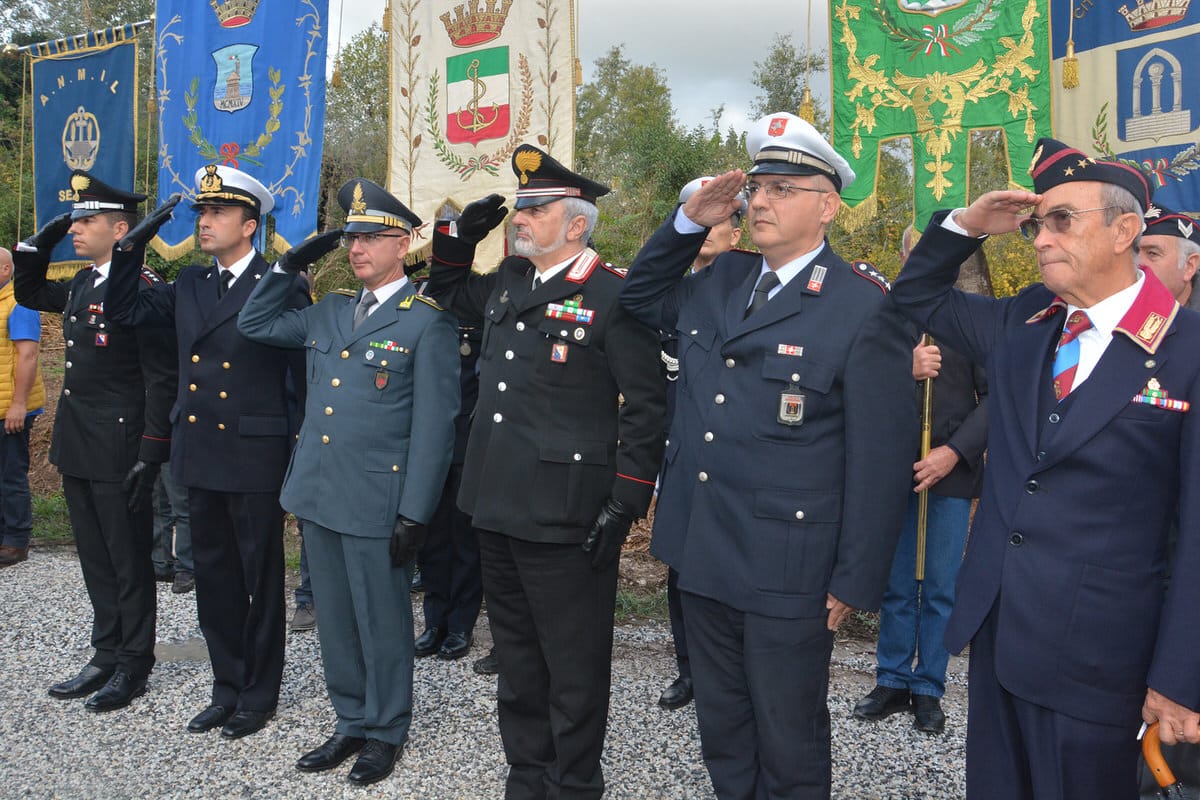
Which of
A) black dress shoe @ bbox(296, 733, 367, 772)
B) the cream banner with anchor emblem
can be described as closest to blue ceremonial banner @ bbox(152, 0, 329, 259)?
the cream banner with anchor emblem

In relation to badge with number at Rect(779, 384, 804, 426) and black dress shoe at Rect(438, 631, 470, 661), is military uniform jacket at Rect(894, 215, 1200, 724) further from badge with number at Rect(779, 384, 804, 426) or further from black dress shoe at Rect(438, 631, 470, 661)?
black dress shoe at Rect(438, 631, 470, 661)

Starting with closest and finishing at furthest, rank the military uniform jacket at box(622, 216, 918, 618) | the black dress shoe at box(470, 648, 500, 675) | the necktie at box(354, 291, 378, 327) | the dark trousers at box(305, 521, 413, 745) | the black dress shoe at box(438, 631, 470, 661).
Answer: the military uniform jacket at box(622, 216, 918, 618)
the dark trousers at box(305, 521, 413, 745)
the necktie at box(354, 291, 378, 327)
the black dress shoe at box(470, 648, 500, 675)
the black dress shoe at box(438, 631, 470, 661)

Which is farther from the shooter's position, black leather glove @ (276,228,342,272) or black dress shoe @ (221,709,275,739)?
black dress shoe @ (221,709,275,739)

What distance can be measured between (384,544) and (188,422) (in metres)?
1.01

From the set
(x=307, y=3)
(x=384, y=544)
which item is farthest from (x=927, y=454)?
(x=307, y=3)

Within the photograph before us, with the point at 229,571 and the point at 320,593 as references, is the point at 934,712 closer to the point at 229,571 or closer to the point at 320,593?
the point at 320,593

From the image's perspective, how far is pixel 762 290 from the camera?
8.46ft

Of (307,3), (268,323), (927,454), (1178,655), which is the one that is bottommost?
(1178,655)

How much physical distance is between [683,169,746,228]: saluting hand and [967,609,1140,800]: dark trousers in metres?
1.28

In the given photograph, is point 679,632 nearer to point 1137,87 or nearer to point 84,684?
point 84,684

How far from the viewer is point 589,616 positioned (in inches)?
117

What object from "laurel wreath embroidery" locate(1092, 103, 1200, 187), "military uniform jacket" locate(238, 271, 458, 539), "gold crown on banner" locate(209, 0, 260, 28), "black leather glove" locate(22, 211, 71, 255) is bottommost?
"military uniform jacket" locate(238, 271, 458, 539)

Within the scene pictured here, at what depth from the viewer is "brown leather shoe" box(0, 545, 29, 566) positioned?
614cm

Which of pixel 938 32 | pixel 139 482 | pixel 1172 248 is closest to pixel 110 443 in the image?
pixel 139 482
